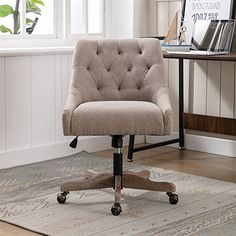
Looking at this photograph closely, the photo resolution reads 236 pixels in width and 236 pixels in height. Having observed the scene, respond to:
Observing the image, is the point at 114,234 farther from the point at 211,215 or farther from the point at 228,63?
the point at 228,63

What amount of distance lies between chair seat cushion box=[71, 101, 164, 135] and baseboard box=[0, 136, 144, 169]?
114 cm

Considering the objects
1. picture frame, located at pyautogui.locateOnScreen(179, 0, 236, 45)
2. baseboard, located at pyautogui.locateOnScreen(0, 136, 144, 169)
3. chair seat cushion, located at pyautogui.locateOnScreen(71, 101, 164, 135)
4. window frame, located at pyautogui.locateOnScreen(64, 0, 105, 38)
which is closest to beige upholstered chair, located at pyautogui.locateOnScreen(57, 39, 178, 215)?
chair seat cushion, located at pyautogui.locateOnScreen(71, 101, 164, 135)

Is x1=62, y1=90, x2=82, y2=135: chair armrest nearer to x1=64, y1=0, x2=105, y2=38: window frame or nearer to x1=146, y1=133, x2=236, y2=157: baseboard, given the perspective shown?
x1=64, y1=0, x2=105, y2=38: window frame

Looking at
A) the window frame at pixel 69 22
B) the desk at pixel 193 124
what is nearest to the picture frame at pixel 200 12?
the desk at pixel 193 124

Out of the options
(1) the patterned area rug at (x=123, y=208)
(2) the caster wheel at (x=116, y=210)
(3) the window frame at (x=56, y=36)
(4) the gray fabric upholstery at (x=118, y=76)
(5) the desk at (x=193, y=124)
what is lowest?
(1) the patterned area rug at (x=123, y=208)

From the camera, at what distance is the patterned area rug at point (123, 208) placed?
281 centimetres

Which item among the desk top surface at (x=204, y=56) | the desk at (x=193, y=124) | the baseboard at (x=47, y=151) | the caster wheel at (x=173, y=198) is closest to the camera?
the caster wheel at (x=173, y=198)

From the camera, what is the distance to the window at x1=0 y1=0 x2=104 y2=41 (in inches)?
165

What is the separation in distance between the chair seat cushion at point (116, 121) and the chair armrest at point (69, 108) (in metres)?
0.02

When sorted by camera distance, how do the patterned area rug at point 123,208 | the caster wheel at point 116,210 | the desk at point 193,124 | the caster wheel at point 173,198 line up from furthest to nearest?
the desk at point 193,124 < the caster wheel at point 173,198 < the caster wheel at point 116,210 < the patterned area rug at point 123,208

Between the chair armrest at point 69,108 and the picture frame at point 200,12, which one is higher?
the picture frame at point 200,12

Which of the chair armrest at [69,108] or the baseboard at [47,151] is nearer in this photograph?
the chair armrest at [69,108]

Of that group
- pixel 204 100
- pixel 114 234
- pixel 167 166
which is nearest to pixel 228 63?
pixel 204 100

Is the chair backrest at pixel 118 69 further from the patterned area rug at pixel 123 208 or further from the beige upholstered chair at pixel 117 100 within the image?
the patterned area rug at pixel 123 208
